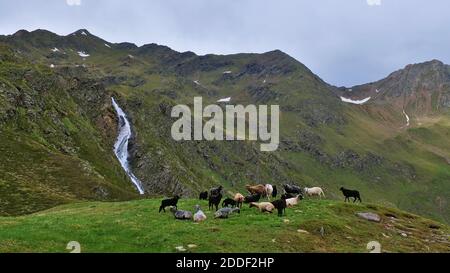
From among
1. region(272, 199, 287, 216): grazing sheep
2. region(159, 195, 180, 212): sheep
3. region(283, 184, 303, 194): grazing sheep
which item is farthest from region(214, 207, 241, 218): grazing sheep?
region(283, 184, 303, 194): grazing sheep

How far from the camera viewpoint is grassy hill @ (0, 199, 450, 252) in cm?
2798

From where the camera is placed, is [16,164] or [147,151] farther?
[147,151]

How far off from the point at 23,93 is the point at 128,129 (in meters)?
49.3

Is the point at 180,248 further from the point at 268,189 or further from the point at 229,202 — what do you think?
the point at 268,189

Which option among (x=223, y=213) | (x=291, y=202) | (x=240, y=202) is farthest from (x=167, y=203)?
(x=291, y=202)

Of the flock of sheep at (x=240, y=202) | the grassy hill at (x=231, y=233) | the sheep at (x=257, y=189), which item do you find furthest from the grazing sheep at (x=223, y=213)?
the sheep at (x=257, y=189)

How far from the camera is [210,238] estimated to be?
2920cm

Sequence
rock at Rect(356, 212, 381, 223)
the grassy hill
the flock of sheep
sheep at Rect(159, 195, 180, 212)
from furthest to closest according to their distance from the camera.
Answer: rock at Rect(356, 212, 381, 223), sheep at Rect(159, 195, 180, 212), the flock of sheep, the grassy hill

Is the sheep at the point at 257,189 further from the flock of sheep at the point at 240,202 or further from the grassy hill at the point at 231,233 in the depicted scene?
the grassy hill at the point at 231,233

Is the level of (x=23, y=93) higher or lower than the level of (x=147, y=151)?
higher

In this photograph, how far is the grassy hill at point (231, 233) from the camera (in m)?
28.0

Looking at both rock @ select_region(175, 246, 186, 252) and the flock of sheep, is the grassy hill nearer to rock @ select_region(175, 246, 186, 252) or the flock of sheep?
rock @ select_region(175, 246, 186, 252)
